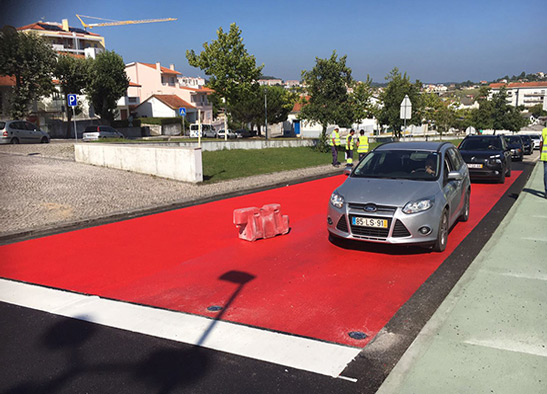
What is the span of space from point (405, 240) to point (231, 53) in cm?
3832

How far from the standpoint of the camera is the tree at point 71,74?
44.4m

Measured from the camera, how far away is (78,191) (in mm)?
12867

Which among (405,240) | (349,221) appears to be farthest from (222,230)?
(405,240)

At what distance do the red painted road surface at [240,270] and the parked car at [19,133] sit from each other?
1869cm

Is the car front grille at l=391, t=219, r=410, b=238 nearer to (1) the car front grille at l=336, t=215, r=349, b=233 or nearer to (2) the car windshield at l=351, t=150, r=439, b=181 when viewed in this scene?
(1) the car front grille at l=336, t=215, r=349, b=233

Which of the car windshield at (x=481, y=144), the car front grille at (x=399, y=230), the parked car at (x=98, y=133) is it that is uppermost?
the parked car at (x=98, y=133)

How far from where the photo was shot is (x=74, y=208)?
11.0m

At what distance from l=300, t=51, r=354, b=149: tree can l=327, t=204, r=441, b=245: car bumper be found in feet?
68.4

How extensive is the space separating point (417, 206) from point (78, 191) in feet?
32.6

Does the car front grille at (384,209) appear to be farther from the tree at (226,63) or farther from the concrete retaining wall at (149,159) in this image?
the tree at (226,63)

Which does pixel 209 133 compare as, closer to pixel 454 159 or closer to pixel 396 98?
pixel 396 98

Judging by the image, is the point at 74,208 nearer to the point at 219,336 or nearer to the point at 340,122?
the point at 219,336

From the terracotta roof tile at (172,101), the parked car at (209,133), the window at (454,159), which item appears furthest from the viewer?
the terracotta roof tile at (172,101)

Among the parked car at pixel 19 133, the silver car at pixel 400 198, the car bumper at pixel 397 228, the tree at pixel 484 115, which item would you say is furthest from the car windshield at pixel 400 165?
the tree at pixel 484 115
